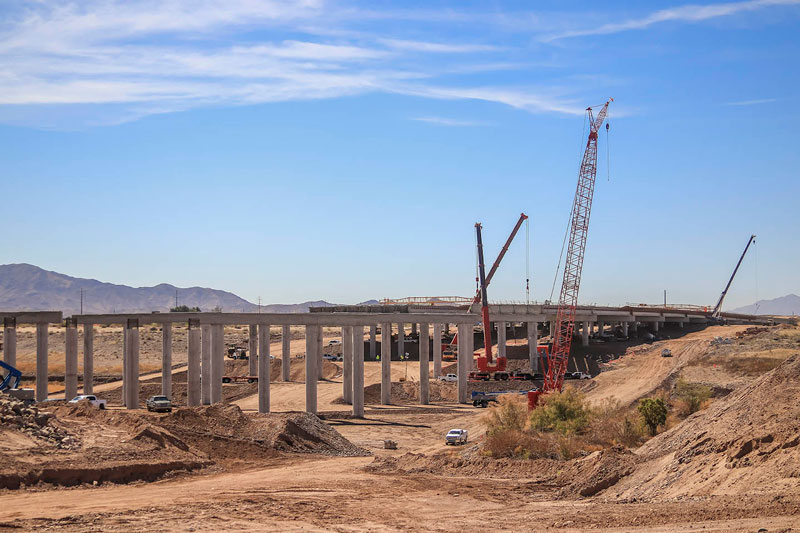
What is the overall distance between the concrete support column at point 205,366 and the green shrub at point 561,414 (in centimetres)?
2623

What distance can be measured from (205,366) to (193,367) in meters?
1.24

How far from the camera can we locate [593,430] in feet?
150

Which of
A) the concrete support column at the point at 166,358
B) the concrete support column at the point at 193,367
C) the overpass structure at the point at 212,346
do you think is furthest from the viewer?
the concrete support column at the point at 166,358

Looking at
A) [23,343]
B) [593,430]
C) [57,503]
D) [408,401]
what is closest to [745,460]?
[593,430]

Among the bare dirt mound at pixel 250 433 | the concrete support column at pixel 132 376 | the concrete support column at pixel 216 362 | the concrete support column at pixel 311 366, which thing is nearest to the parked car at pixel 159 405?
the concrete support column at pixel 216 362

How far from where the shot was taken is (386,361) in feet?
234

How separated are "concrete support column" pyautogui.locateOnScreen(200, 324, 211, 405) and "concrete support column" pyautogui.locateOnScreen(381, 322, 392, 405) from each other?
13616 mm

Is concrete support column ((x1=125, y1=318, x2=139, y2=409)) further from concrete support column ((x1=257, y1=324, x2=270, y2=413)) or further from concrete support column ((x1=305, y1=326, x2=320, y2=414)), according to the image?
concrete support column ((x1=305, y1=326, x2=320, y2=414))

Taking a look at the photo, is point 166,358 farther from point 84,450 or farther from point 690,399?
point 690,399

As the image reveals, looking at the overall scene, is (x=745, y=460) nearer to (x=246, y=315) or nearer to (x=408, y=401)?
(x=246, y=315)

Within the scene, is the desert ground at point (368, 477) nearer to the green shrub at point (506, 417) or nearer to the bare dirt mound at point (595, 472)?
the bare dirt mound at point (595, 472)

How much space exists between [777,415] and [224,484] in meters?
21.1

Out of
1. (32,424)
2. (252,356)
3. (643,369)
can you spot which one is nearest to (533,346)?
(643,369)

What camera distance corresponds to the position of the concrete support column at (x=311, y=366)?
6253 centimetres
